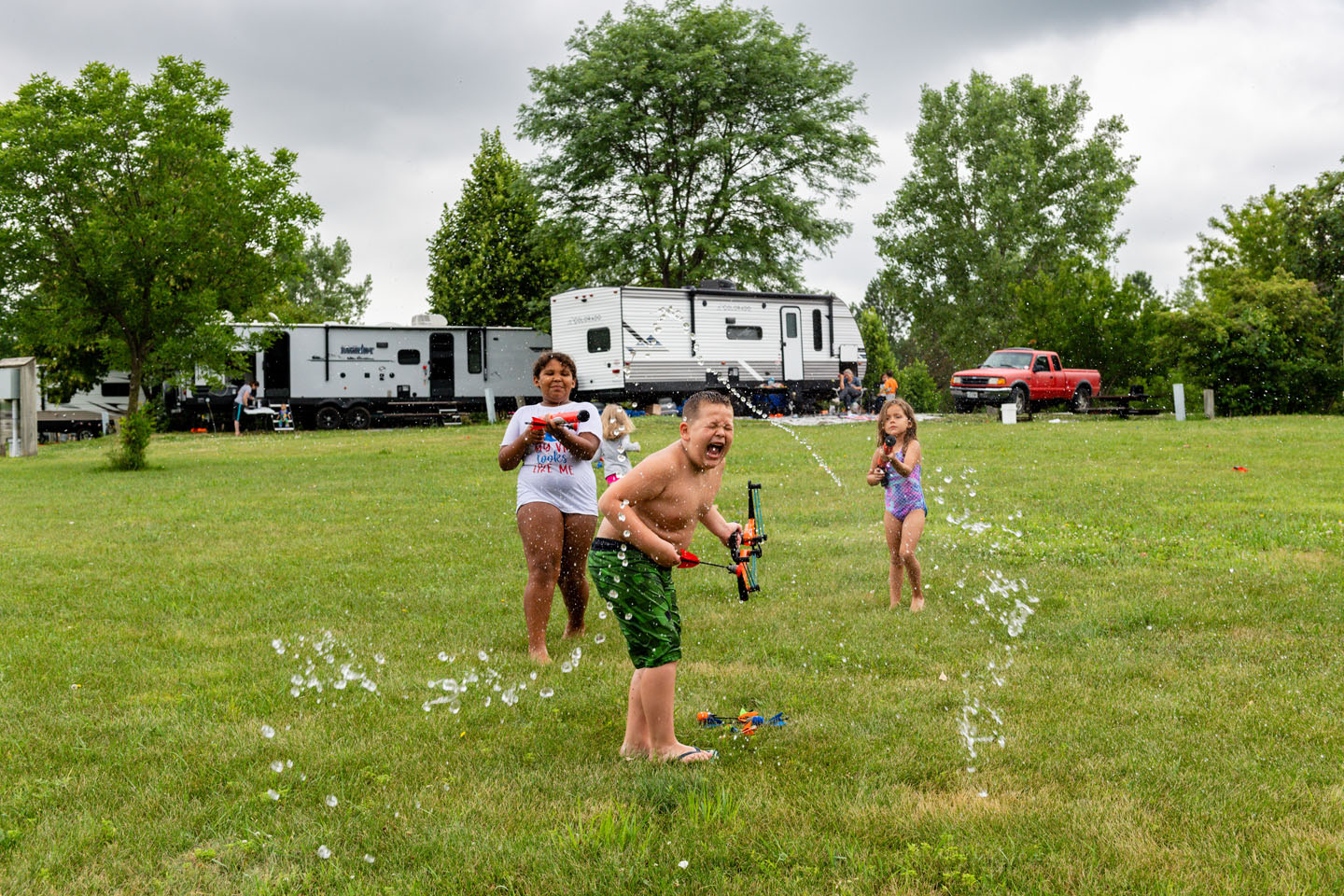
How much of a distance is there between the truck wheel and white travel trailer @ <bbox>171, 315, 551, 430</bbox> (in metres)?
16.9

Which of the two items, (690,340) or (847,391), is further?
(847,391)

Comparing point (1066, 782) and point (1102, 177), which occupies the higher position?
point (1102, 177)

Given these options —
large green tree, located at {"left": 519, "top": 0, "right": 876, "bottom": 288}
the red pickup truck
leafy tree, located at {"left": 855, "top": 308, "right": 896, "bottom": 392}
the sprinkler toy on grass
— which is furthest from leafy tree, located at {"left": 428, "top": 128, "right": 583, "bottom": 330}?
the sprinkler toy on grass

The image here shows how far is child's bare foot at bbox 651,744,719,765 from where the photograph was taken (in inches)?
190

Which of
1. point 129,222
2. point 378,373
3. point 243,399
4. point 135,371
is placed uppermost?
point 129,222

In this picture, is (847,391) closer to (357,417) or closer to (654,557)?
(357,417)

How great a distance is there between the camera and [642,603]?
480 centimetres

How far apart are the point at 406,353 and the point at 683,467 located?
34732mm

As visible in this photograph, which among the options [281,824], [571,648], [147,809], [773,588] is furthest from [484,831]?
[773,588]

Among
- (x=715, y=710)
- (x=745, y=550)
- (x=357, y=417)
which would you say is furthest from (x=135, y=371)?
(x=745, y=550)

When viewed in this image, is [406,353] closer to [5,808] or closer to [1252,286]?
[1252,286]

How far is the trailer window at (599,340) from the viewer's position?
32906 millimetres

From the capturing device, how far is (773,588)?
904 centimetres

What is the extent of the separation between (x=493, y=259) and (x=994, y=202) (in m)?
25.9
